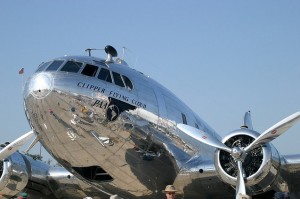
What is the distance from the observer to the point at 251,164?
36.0 feet

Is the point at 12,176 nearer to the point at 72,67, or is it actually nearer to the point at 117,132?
the point at 117,132

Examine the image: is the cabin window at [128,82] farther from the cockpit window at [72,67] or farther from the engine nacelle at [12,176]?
the engine nacelle at [12,176]

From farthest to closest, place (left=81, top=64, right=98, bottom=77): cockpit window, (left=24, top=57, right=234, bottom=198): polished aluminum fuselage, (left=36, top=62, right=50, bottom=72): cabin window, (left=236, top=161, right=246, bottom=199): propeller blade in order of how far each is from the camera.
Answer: (left=36, top=62, right=50, bottom=72): cabin window, (left=81, top=64, right=98, bottom=77): cockpit window, (left=236, top=161, right=246, bottom=199): propeller blade, (left=24, top=57, right=234, bottom=198): polished aluminum fuselage

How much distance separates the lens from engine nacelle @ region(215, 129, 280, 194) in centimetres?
1045

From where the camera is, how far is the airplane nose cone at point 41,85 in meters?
9.64

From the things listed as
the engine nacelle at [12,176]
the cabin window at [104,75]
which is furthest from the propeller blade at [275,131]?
the engine nacelle at [12,176]

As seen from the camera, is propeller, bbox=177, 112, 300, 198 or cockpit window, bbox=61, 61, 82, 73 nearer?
cockpit window, bbox=61, 61, 82, 73

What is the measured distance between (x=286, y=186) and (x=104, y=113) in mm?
4999

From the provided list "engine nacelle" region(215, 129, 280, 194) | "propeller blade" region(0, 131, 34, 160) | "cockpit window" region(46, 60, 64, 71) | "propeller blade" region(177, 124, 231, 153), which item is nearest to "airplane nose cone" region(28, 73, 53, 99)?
"cockpit window" region(46, 60, 64, 71)

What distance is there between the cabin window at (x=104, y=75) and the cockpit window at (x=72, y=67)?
491 millimetres

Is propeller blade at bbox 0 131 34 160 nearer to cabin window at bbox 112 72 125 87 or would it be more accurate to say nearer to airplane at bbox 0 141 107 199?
airplane at bbox 0 141 107 199

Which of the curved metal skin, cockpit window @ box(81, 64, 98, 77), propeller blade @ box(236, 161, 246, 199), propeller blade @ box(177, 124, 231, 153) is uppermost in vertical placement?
cockpit window @ box(81, 64, 98, 77)

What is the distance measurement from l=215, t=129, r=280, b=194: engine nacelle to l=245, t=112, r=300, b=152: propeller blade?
285 mm

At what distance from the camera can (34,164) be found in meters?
15.0
